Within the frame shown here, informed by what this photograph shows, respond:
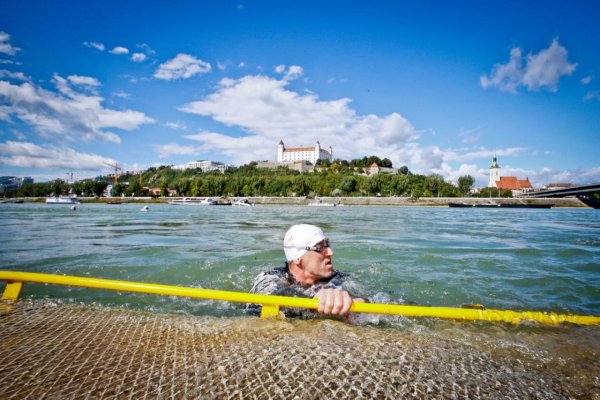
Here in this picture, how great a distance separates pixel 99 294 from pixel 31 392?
11.4 ft

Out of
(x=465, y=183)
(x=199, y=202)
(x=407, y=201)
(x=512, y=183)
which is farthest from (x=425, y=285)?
(x=512, y=183)

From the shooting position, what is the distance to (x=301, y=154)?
153125mm

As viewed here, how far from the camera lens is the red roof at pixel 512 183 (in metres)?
132

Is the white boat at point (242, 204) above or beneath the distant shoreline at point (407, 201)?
beneath

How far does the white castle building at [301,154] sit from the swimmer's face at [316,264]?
480ft

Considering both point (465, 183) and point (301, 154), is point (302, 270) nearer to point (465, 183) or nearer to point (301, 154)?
point (465, 183)

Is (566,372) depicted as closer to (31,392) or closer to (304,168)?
(31,392)

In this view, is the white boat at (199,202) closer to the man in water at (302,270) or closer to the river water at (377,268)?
the river water at (377,268)

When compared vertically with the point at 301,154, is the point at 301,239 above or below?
below

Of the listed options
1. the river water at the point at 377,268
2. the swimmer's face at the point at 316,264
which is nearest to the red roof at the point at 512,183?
the river water at the point at 377,268

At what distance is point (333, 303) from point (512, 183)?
526 feet

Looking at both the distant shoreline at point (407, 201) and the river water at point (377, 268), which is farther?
the distant shoreline at point (407, 201)

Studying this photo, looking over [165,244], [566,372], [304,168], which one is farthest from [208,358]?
[304,168]

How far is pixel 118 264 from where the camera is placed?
694 centimetres
